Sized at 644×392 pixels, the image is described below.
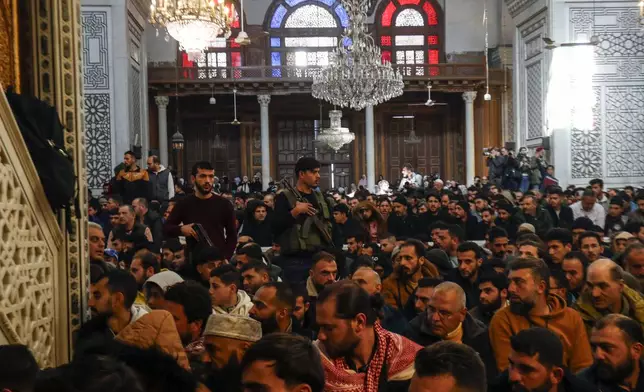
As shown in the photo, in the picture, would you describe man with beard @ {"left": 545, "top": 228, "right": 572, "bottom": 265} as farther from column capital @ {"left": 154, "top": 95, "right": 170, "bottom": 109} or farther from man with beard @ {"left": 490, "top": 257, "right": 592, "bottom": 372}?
column capital @ {"left": 154, "top": 95, "right": 170, "bottom": 109}

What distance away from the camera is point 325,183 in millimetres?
24719

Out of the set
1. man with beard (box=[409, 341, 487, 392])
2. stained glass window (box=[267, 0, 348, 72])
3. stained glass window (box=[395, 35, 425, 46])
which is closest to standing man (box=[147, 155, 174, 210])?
man with beard (box=[409, 341, 487, 392])

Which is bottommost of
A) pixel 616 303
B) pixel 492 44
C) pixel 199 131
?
pixel 616 303

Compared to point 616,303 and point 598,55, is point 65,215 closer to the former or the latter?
point 616,303

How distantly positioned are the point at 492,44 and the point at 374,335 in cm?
2133

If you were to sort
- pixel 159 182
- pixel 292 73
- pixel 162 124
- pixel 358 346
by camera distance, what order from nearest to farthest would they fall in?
1. pixel 358 346
2. pixel 159 182
3. pixel 162 124
4. pixel 292 73

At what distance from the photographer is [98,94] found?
16562 mm

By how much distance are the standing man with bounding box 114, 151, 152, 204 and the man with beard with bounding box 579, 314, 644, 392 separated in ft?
26.8

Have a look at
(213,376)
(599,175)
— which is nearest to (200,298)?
(213,376)

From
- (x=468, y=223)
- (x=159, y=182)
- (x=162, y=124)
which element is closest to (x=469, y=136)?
(x=162, y=124)

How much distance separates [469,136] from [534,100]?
13.3 ft

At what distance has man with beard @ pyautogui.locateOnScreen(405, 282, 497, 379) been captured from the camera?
392 cm

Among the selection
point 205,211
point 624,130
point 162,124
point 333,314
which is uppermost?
point 162,124

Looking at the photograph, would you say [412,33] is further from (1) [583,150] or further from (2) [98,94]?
(2) [98,94]
